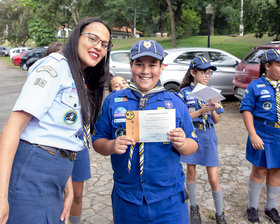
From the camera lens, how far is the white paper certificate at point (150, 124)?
166 cm

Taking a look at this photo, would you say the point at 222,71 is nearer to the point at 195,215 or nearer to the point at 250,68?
the point at 250,68

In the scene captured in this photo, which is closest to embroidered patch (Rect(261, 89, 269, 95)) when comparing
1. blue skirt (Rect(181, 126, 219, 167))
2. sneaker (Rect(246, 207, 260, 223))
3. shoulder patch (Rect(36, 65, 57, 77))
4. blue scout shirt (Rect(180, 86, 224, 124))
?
blue scout shirt (Rect(180, 86, 224, 124))

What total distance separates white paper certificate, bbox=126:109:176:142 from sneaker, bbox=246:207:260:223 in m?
2.13

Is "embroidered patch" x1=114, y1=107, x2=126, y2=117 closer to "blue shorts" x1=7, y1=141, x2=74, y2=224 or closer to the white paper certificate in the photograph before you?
the white paper certificate

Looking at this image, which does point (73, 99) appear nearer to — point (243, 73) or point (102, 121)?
point (102, 121)

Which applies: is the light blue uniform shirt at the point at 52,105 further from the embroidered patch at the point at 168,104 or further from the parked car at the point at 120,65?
the parked car at the point at 120,65

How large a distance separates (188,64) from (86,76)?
24.1 ft

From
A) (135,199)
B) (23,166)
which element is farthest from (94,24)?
(135,199)

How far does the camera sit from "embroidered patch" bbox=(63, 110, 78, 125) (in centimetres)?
158

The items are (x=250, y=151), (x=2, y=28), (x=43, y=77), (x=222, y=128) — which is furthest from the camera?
(x=2, y=28)

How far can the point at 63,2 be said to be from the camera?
2716 cm

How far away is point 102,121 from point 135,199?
57 cm

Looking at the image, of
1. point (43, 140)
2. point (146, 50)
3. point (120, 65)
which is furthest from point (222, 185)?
point (120, 65)

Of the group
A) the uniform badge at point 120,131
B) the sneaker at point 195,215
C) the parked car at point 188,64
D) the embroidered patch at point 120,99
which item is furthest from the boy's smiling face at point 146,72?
the parked car at point 188,64
